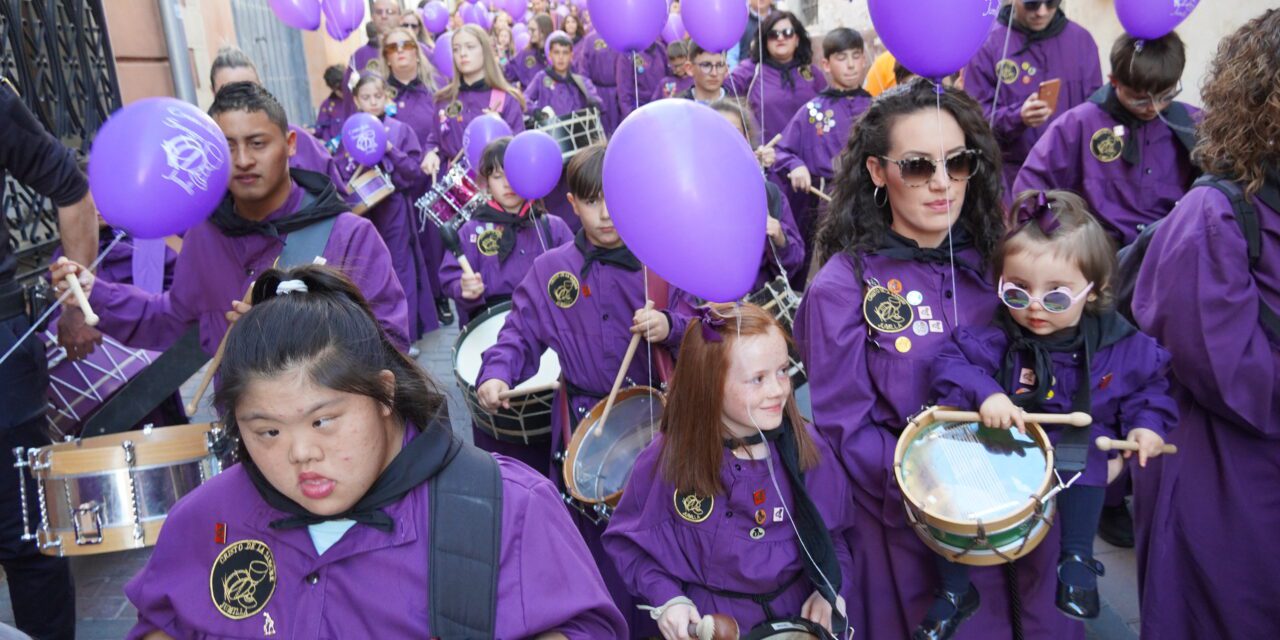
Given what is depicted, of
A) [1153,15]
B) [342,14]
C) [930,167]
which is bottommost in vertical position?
[930,167]

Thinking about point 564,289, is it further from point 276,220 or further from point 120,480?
point 120,480

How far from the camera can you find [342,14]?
352 inches

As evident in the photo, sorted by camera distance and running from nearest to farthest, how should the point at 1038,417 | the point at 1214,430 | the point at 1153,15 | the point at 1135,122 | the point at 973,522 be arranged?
the point at 973,522 → the point at 1038,417 → the point at 1214,430 → the point at 1153,15 → the point at 1135,122

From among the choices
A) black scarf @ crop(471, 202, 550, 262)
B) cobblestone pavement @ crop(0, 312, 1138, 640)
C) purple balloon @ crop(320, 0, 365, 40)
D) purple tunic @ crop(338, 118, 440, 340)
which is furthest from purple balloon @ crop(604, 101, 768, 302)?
purple balloon @ crop(320, 0, 365, 40)

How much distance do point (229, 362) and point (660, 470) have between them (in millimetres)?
1214

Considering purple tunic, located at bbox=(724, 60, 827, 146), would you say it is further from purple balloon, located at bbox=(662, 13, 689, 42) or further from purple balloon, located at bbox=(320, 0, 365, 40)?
purple balloon, located at bbox=(320, 0, 365, 40)

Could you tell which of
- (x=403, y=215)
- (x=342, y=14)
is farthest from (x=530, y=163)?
(x=342, y=14)

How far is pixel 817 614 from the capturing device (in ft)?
8.16

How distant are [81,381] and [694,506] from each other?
3089 millimetres

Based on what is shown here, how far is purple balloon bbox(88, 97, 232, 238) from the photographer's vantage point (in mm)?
2902

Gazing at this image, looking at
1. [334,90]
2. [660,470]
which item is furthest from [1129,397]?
[334,90]

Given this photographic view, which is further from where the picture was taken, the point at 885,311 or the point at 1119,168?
the point at 1119,168

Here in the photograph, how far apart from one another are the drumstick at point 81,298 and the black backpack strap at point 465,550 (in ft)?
5.98

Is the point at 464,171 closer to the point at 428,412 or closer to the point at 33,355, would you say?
the point at 33,355
